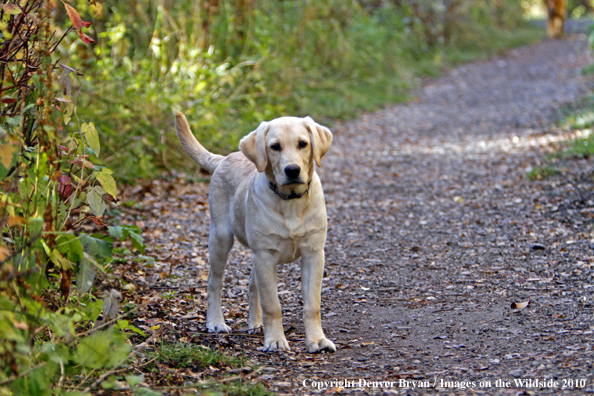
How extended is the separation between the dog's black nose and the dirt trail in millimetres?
966

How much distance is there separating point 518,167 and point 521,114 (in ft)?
12.2

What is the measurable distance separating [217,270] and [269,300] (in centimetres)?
59

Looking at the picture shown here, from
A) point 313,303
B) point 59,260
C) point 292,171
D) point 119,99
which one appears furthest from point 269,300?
point 119,99

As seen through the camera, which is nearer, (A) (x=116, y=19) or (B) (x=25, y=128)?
(B) (x=25, y=128)

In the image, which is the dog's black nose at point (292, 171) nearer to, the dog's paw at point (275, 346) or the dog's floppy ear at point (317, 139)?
the dog's floppy ear at point (317, 139)

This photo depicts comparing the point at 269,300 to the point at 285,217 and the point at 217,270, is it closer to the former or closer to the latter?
the point at 285,217

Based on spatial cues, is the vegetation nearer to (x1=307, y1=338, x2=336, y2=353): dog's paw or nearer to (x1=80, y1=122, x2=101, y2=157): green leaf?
(x1=80, y1=122, x2=101, y2=157): green leaf

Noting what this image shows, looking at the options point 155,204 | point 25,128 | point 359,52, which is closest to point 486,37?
point 359,52

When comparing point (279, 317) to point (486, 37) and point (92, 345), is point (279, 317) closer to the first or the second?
point (92, 345)

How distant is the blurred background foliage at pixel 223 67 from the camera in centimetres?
720

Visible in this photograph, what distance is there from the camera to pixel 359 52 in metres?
13.3

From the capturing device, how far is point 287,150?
348 cm

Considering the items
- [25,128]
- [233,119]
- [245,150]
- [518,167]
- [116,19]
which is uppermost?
[116,19]

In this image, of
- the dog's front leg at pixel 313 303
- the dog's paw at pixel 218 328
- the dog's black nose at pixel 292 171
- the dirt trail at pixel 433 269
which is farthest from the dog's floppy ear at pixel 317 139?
the dog's paw at pixel 218 328
